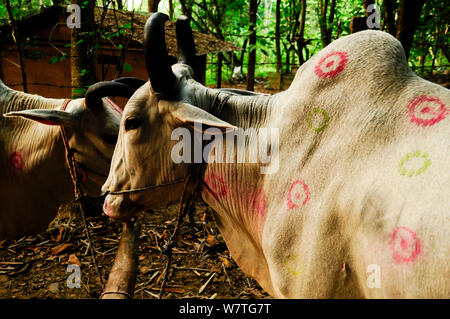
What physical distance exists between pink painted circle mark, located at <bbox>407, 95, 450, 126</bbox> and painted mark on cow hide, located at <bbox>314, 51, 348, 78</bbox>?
1.27 ft

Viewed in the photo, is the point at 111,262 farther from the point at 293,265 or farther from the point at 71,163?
the point at 293,265

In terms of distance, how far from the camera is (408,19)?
12.1ft

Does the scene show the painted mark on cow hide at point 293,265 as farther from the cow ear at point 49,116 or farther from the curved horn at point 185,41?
the cow ear at point 49,116

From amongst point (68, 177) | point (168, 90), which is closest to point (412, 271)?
point (168, 90)

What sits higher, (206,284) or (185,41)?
(185,41)

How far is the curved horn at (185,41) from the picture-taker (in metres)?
2.35

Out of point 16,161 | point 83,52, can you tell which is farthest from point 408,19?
point 16,161

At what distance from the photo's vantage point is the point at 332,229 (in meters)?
1.62

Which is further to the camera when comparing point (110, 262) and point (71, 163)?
point (110, 262)

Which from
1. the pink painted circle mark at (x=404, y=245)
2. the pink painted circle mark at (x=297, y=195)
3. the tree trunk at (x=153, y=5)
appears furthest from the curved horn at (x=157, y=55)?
the tree trunk at (x=153, y=5)

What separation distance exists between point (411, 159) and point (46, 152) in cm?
283

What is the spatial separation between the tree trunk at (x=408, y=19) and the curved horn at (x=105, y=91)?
2.74 metres
